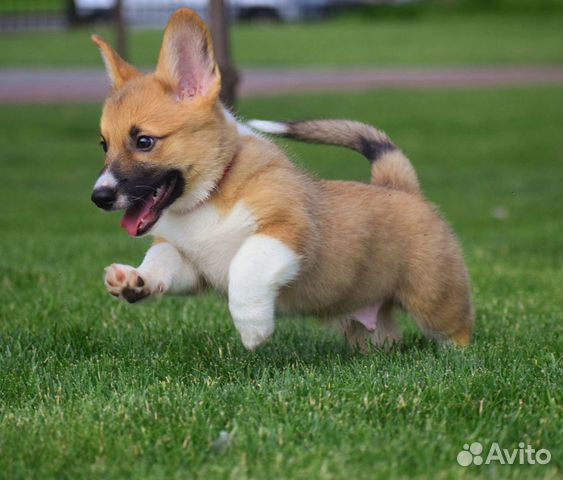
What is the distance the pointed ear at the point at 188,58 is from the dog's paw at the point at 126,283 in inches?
29.2

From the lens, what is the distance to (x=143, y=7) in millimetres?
42719

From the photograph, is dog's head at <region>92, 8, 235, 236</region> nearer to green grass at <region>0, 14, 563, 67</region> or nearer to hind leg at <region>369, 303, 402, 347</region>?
hind leg at <region>369, 303, 402, 347</region>

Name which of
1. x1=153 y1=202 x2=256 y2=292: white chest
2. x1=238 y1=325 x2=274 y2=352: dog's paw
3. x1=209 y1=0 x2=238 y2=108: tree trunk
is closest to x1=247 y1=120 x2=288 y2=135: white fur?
x1=153 y1=202 x2=256 y2=292: white chest

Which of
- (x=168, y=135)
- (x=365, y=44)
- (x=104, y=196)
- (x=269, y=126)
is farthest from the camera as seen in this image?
(x=365, y=44)

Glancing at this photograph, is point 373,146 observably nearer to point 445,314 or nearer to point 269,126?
point 269,126

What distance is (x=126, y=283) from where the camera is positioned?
4.03m

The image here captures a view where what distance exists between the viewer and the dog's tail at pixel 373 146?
4.94 meters

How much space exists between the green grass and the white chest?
21313 mm

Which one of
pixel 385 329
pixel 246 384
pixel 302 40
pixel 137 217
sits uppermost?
pixel 137 217

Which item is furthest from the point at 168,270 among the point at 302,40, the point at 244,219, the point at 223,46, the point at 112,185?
the point at 302,40

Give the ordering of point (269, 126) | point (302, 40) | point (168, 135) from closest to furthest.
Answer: point (168, 135), point (269, 126), point (302, 40)

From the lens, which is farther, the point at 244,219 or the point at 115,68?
the point at 115,68

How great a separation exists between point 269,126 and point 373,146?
662 mm

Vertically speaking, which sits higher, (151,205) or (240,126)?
(240,126)
